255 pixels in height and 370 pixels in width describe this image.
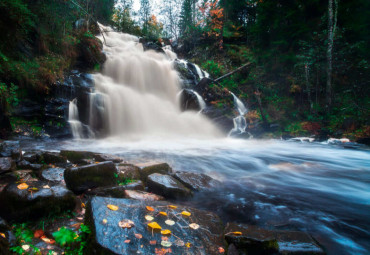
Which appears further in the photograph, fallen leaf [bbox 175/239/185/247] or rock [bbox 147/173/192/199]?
rock [bbox 147/173/192/199]

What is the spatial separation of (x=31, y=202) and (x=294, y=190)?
4.68 meters

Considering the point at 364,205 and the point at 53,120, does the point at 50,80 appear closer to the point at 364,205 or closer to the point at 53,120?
the point at 53,120

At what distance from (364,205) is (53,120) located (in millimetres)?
10476

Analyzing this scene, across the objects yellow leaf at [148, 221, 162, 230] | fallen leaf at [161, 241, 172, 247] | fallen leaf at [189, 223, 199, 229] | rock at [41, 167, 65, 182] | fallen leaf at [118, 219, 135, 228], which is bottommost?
rock at [41, 167, 65, 182]

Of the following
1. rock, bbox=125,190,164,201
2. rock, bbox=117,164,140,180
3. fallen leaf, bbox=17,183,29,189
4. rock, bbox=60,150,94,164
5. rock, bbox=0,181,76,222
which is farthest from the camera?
rock, bbox=60,150,94,164

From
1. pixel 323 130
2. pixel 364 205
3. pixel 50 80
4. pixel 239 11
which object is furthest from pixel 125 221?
pixel 239 11

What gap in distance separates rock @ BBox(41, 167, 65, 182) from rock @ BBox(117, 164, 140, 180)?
1.01 meters

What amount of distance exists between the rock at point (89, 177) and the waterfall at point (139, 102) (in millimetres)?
6957

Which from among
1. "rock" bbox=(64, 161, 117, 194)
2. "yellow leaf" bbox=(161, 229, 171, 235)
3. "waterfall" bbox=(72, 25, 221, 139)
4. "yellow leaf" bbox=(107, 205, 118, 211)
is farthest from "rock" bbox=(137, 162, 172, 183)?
"waterfall" bbox=(72, 25, 221, 139)

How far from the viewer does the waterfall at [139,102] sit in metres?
10.6

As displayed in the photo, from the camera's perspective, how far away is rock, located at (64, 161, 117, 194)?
128 inches

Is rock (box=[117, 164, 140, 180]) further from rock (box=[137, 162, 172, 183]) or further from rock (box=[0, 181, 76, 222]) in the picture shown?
rock (box=[0, 181, 76, 222])

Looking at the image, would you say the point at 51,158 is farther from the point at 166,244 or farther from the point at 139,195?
the point at 166,244

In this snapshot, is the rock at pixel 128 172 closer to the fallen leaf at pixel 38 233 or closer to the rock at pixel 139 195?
the rock at pixel 139 195
